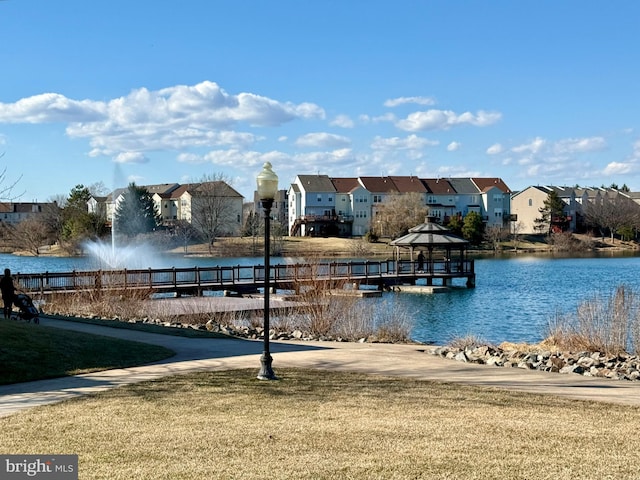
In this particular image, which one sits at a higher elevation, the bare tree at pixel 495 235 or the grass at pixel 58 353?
the bare tree at pixel 495 235

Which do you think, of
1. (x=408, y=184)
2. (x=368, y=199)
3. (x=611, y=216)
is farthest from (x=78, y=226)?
(x=611, y=216)

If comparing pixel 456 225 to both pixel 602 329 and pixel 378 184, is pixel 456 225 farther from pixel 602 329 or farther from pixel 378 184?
pixel 602 329

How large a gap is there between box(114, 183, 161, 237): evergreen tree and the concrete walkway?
258 feet

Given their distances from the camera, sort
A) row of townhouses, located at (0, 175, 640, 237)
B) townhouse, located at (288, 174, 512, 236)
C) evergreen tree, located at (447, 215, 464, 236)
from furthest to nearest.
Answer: townhouse, located at (288, 174, 512, 236)
row of townhouses, located at (0, 175, 640, 237)
evergreen tree, located at (447, 215, 464, 236)

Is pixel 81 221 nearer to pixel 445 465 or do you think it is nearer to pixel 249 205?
pixel 249 205

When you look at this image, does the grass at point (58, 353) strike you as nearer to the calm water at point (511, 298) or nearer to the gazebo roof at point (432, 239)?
the calm water at point (511, 298)

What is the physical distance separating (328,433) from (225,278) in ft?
116

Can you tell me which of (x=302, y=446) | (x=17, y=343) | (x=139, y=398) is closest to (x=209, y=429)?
(x=302, y=446)

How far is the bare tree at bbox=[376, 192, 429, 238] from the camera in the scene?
3804 inches

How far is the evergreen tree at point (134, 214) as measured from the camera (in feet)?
316

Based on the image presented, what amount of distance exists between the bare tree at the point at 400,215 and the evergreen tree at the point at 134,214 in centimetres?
2865

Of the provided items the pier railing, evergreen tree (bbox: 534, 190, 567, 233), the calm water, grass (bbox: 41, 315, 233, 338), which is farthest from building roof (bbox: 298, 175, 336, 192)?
grass (bbox: 41, 315, 233, 338)

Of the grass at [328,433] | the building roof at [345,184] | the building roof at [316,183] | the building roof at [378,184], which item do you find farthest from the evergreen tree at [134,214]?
the grass at [328,433]

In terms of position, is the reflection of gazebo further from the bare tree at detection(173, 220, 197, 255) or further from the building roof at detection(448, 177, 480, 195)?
the building roof at detection(448, 177, 480, 195)
